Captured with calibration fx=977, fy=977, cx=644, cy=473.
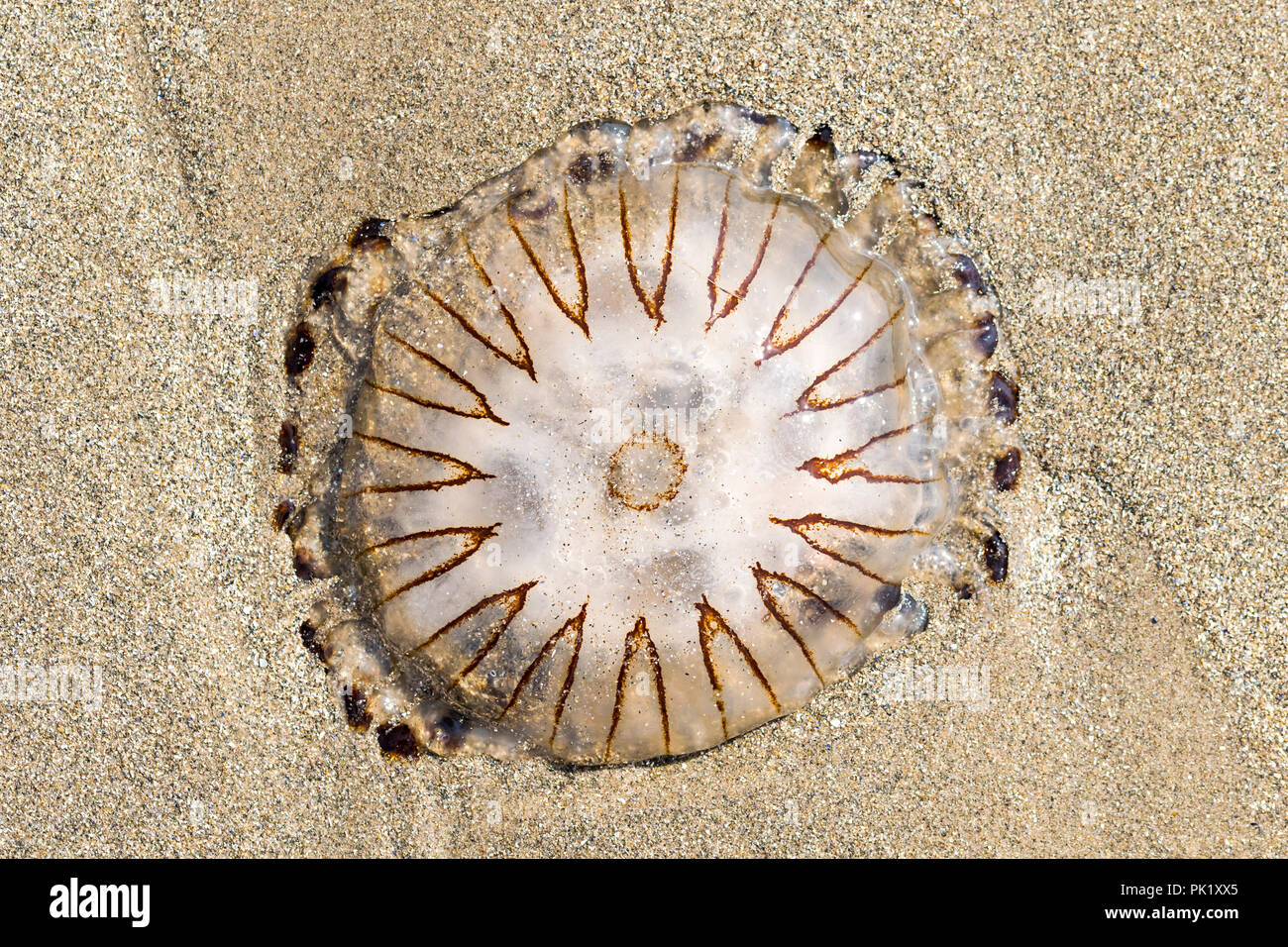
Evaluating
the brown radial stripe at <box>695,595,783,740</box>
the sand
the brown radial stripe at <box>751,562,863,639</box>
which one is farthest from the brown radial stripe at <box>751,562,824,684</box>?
the sand

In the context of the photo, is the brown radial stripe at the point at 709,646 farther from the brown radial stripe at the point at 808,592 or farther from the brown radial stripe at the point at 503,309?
the brown radial stripe at the point at 503,309

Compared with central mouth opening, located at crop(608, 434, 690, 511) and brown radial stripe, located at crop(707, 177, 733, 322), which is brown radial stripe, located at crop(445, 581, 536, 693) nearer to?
central mouth opening, located at crop(608, 434, 690, 511)

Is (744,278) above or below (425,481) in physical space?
above

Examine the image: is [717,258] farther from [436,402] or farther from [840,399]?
[436,402]

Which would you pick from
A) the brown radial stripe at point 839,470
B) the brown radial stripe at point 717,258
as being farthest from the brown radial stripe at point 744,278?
the brown radial stripe at point 839,470

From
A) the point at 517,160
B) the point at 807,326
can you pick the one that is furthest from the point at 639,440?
the point at 517,160

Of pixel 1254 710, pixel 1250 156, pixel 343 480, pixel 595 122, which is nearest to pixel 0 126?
pixel 343 480
